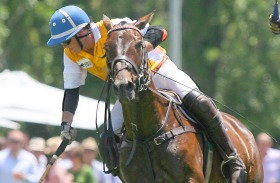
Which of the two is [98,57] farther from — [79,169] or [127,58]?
[79,169]

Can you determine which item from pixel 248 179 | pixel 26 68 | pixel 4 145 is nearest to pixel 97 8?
pixel 26 68

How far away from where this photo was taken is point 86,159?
17078mm

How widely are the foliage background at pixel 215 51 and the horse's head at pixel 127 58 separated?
2076 centimetres

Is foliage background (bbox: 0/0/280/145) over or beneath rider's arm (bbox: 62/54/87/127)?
beneath

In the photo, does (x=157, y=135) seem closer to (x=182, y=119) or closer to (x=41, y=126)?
(x=182, y=119)

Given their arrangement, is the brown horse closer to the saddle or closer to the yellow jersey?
the saddle

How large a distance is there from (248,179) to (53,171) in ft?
16.5

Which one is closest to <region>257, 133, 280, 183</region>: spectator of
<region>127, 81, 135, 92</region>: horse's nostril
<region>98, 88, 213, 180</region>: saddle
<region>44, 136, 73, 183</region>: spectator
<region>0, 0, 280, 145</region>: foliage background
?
<region>44, 136, 73, 183</region>: spectator

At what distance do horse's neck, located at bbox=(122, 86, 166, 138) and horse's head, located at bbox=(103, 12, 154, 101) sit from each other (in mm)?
245

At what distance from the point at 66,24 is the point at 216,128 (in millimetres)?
1816

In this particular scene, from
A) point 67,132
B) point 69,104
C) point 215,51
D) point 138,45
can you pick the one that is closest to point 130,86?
point 138,45

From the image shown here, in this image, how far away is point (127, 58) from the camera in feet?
31.6

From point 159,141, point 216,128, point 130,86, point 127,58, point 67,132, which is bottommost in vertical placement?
A: point 67,132

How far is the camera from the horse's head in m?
9.40
